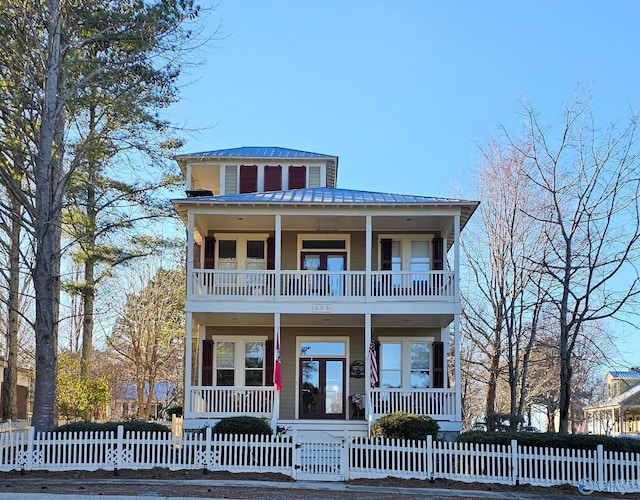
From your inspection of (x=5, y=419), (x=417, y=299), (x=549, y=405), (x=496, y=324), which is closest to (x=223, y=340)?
(x=417, y=299)

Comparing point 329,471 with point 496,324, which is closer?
point 329,471

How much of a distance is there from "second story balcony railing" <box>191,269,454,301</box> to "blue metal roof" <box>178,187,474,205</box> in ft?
6.59

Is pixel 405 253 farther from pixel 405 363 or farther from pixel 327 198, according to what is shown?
pixel 327 198

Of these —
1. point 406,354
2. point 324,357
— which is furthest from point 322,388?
point 406,354

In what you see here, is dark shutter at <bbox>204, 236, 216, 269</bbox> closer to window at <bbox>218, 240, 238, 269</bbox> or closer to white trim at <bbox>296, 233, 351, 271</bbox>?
window at <bbox>218, 240, 238, 269</bbox>

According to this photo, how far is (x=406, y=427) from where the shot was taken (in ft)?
60.7

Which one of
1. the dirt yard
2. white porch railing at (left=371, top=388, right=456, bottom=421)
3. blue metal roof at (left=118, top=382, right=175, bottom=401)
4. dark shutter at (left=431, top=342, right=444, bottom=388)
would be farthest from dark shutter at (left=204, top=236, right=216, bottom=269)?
blue metal roof at (left=118, top=382, right=175, bottom=401)

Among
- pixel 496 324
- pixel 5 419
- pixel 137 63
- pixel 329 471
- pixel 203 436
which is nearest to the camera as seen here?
pixel 329 471

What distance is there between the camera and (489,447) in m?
16.0

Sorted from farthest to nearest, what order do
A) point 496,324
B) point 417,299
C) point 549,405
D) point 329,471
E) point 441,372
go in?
point 549,405 → point 496,324 → point 441,372 → point 417,299 → point 329,471

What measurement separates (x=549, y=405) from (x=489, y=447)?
31.5 m

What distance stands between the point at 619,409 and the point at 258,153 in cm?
4004

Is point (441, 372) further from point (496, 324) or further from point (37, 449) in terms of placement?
point (37, 449)

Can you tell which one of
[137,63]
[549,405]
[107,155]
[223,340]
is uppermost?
[137,63]
